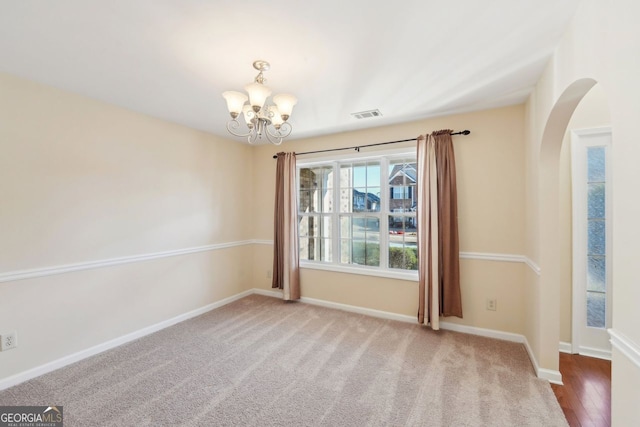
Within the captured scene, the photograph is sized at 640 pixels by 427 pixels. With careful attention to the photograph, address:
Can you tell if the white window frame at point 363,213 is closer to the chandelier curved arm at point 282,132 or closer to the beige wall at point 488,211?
the beige wall at point 488,211

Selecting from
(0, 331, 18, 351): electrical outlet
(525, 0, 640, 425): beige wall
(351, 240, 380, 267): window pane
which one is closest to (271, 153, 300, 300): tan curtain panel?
(351, 240, 380, 267): window pane

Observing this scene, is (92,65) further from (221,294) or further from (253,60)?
(221,294)

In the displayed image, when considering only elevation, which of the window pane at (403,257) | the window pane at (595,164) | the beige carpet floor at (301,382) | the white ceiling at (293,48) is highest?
the white ceiling at (293,48)

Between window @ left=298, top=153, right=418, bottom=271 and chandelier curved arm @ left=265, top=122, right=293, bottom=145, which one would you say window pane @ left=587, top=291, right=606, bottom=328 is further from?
chandelier curved arm @ left=265, top=122, right=293, bottom=145

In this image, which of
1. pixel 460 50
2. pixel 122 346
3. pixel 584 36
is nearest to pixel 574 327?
pixel 584 36

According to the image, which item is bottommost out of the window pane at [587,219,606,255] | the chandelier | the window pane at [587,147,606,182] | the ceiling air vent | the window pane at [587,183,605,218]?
the window pane at [587,219,606,255]

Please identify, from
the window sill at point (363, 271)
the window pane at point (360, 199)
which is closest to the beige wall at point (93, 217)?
the window sill at point (363, 271)

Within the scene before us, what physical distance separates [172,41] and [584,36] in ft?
7.84

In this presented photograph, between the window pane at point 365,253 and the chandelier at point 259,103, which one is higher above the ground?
the chandelier at point 259,103

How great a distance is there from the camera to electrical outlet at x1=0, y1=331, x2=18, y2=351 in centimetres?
213

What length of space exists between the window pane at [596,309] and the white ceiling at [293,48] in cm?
205

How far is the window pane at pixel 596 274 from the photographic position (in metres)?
2.58

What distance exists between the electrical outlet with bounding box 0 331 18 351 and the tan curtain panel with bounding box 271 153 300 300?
2.67 meters

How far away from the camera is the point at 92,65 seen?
208 centimetres
